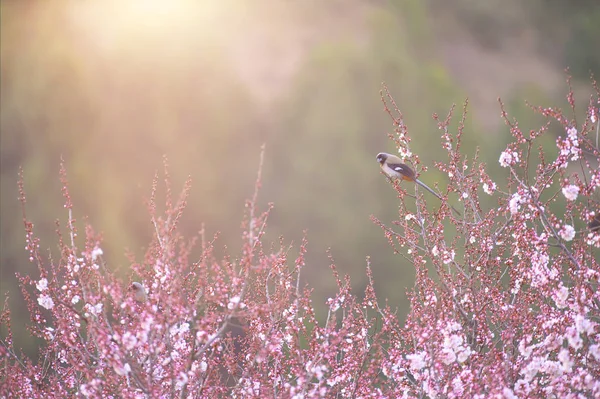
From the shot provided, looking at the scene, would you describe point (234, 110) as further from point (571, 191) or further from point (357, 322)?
point (571, 191)

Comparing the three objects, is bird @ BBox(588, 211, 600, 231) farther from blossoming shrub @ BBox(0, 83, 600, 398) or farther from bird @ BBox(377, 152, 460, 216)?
bird @ BBox(377, 152, 460, 216)

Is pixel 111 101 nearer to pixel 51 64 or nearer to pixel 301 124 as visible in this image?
pixel 51 64

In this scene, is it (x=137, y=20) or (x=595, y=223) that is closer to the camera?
(x=595, y=223)

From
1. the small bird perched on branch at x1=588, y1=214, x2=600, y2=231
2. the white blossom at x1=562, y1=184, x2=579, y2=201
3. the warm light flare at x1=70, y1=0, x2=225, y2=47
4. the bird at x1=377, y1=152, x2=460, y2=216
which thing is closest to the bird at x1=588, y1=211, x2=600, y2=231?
the small bird perched on branch at x1=588, y1=214, x2=600, y2=231

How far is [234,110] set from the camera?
7848 millimetres

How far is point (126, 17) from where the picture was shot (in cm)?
759

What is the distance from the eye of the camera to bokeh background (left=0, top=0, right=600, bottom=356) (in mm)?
6836

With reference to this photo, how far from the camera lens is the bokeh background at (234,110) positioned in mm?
6836

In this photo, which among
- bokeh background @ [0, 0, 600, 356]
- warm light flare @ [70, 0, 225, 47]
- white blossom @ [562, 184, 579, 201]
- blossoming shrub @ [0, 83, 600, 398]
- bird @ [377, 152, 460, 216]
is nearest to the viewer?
blossoming shrub @ [0, 83, 600, 398]

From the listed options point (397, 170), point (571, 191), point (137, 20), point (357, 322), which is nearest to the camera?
point (571, 191)

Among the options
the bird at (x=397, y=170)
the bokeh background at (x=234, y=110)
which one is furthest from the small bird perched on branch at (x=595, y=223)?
the bokeh background at (x=234, y=110)

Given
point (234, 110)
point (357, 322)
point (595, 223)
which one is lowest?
point (357, 322)

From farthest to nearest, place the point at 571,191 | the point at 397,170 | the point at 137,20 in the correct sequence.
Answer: the point at 137,20 < the point at 397,170 < the point at 571,191

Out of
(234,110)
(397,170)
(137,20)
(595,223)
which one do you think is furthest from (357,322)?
(137,20)
